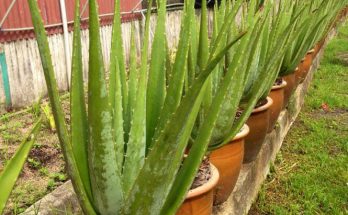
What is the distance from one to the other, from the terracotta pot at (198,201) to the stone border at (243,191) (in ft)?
1.42

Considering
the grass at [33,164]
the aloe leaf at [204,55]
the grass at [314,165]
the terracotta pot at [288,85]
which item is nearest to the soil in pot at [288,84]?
the terracotta pot at [288,85]

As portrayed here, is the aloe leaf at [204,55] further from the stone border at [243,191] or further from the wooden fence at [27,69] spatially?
the wooden fence at [27,69]

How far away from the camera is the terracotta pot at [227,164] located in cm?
194

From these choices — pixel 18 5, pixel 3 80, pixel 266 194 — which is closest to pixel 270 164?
pixel 266 194

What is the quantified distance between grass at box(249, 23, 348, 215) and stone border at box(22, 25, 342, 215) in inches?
3.4

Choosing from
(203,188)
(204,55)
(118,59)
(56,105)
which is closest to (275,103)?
(204,55)

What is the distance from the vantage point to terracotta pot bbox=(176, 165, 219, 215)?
1.50 meters

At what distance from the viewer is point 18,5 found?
Result: 16.4 feet

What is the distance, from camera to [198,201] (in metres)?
1.53

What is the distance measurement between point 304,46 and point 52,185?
2.17 m

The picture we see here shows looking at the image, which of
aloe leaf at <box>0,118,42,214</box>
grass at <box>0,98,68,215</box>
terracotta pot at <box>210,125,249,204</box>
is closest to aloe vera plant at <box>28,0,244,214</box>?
aloe leaf at <box>0,118,42,214</box>

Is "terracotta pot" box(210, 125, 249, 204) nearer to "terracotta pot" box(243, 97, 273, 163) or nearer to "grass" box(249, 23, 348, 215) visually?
"terracotta pot" box(243, 97, 273, 163)

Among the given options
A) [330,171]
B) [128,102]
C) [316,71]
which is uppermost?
[128,102]

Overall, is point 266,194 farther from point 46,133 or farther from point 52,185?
point 46,133
